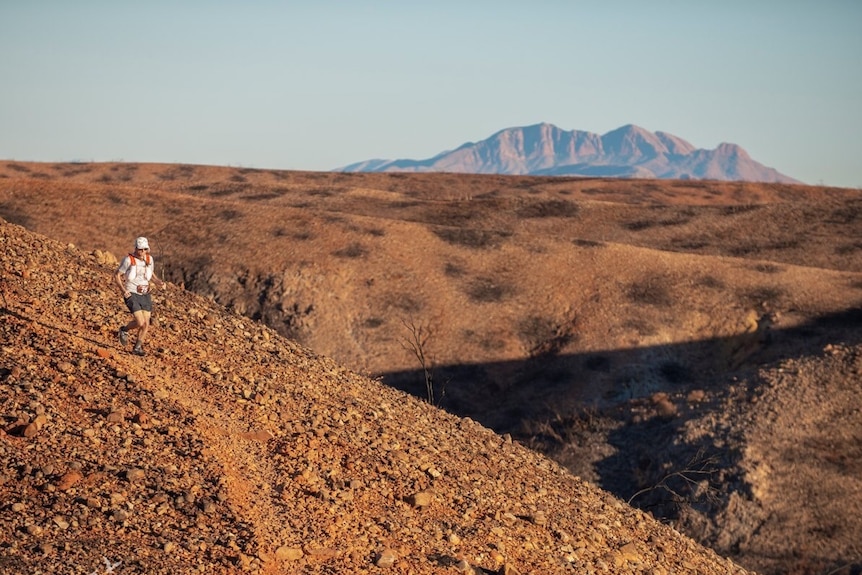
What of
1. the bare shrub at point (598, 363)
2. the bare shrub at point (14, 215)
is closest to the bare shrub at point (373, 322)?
the bare shrub at point (598, 363)

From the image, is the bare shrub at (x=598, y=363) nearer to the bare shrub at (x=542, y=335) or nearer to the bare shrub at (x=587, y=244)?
the bare shrub at (x=542, y=335)

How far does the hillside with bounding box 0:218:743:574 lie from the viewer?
10.4 metres

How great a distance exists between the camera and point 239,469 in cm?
1223

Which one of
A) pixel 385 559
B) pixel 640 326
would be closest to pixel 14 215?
pixel 640 326

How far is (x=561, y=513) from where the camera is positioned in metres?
14.5

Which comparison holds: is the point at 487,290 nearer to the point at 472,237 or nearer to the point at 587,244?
the point at 472,237

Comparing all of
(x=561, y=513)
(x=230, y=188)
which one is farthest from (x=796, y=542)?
(x=230, y=188)

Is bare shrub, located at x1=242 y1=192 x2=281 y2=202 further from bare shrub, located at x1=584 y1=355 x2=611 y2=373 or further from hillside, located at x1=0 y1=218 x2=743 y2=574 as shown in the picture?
hillside, located at x1=0 y1=218 x2=743 y2=574

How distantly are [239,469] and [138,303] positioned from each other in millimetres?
4266

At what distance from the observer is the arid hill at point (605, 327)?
94.2 feet

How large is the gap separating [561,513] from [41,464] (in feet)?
24.1

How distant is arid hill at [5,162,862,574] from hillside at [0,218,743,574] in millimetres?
11824

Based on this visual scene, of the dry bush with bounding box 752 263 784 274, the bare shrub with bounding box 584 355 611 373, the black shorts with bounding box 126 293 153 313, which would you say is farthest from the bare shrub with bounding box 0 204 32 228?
the dry bush with bounding box 752 263 784 274

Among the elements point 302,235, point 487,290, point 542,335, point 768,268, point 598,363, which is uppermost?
point 302,235
